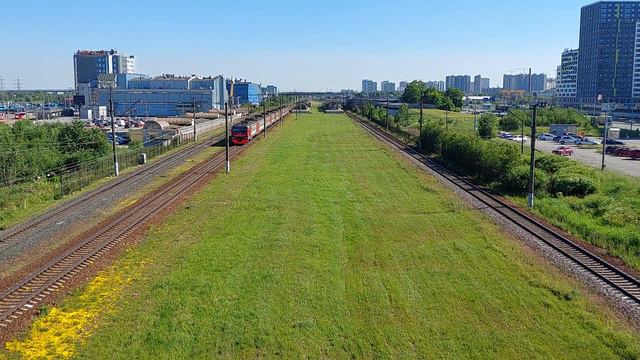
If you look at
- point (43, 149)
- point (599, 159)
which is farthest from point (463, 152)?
point (43, 149)

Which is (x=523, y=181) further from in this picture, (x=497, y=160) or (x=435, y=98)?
(x=435, y=98)

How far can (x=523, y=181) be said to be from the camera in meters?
32.2

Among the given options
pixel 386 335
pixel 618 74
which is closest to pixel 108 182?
pixel 386 335

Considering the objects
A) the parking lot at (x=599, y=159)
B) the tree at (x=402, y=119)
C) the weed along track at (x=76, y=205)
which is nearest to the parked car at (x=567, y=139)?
the parking lot at (x=599, y=159)

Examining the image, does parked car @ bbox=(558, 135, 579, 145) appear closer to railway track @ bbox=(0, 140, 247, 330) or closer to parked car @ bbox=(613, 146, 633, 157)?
parked car @ bbox=(613, 146, 633, 157)

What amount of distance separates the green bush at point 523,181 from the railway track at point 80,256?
18.9 meters

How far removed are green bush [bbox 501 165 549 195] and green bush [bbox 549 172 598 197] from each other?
617 mm

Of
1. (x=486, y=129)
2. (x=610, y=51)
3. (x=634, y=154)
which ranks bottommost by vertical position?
(x=634, y=154)

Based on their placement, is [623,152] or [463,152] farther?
[623,152]

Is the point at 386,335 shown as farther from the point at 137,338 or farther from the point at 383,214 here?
the point at 383,214

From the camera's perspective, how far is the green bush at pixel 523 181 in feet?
106

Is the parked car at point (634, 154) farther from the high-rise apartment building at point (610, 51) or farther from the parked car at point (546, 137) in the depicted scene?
the high-rise apartment building at point (610, 51)

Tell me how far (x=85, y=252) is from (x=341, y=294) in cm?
1003

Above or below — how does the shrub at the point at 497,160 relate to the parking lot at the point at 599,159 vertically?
above
